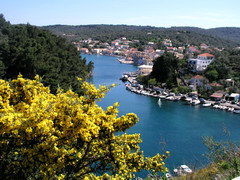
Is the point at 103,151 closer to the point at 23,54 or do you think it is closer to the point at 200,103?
the point at 23,54

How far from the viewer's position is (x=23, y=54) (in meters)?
16.6

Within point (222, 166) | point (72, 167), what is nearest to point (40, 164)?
point (72, 167)

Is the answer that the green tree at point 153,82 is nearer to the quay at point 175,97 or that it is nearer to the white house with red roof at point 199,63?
the quay at point 175,97

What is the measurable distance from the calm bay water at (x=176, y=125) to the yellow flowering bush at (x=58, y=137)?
23.1 feet

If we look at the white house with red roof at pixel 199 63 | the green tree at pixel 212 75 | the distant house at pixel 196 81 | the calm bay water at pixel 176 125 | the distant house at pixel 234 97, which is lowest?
the calm bay water at pixel 176 125

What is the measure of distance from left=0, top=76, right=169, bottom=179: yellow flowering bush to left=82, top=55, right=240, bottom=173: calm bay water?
7027 millimetres

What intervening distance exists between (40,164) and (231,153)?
8.40 ft

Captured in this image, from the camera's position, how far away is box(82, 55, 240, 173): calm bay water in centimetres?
1277

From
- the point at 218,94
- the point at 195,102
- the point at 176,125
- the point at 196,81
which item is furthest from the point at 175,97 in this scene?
the point at 176,125

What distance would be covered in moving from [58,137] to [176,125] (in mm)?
14398

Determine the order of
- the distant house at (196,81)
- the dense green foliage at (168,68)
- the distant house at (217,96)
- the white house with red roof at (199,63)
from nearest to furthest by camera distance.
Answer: the distant house at (217,96) → the distant house at (196,81) → the dense green foliage at (168,68) → the white house with red roof at (199,63)

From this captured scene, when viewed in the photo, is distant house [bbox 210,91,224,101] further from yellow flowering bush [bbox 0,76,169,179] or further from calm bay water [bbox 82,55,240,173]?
yellow flowering bush [bbox 0,76,169,179]

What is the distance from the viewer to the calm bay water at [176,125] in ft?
41.9

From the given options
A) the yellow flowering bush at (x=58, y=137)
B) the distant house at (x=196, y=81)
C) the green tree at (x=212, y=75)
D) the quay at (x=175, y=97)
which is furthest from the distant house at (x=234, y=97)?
the yellow flowering bush at (x=58, y=137)
